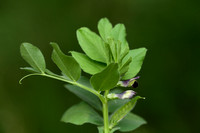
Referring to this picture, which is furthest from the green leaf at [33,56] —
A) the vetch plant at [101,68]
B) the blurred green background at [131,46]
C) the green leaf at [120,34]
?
the blurred green background at [131,46]

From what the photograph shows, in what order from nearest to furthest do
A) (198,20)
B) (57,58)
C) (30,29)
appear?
1. (57,58)
2. (198,20)
3. (30,29)

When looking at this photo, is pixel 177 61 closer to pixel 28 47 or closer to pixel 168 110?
pixel 168 110

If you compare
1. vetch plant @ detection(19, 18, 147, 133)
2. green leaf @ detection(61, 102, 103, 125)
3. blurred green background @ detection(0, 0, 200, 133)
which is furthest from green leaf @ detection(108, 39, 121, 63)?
blurred green background @ detection(0, 0, 200, 133)

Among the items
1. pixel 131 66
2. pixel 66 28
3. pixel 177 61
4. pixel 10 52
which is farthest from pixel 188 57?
pixel 131 66

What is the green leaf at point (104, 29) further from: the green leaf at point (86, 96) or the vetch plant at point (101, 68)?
the green leaf at point (86, 96)

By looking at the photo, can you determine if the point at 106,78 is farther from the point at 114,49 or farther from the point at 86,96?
the point at 86,96
